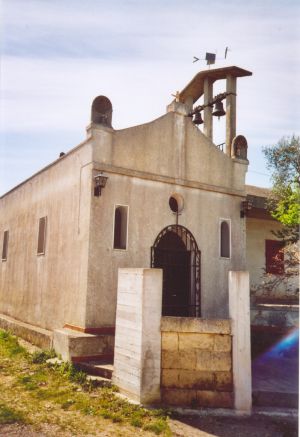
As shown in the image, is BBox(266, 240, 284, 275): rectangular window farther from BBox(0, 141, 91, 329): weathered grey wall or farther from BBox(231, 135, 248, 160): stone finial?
BBox(0, 141, 91, 329): weathered grey wall

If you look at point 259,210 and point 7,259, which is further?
point 7,259

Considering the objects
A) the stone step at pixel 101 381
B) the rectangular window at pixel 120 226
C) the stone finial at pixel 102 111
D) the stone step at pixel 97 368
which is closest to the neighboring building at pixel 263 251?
the rectangular window at pixel 120 226

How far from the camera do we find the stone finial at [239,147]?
12.4 meters

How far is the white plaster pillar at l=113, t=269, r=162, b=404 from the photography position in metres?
7.25

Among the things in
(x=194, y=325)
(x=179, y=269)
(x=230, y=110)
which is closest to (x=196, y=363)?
(x=194, y=325)

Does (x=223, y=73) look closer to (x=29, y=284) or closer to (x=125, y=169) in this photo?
(x=125, y=169)

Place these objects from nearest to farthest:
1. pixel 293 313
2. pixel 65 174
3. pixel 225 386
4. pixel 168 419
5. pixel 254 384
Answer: pixel 168 419, pixel 225 386, pixel 254 384, pixel 293 313, pixel 65 174

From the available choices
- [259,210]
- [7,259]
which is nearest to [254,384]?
[259,210]

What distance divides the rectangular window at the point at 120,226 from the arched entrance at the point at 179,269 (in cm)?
93

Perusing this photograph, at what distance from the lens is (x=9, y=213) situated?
17438 millimetres

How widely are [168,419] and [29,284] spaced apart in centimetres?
845

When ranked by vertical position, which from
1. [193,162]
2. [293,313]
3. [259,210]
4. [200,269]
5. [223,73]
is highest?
[223,73]

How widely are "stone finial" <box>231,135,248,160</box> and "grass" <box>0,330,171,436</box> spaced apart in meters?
7.83

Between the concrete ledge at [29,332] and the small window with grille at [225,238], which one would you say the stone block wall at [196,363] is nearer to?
the concrete ledge at [29,332]
